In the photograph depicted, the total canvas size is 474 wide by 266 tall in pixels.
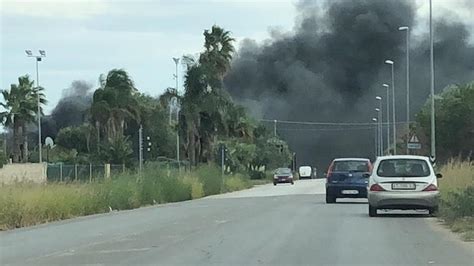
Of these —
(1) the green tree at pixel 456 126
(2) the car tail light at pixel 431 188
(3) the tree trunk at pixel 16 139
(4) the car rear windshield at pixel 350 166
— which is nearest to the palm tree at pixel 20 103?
(3) the tree trunk at pixel 16 139

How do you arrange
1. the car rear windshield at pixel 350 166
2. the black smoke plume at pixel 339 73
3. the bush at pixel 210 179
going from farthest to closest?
1. the black smoke plume at pixel 339 73
2. the bush at pixel 210 179
3. the car rear windshield at pixel 350 166

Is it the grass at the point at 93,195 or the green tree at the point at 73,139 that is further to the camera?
the green tree at the point at 73,139

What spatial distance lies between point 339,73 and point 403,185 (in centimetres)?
11634

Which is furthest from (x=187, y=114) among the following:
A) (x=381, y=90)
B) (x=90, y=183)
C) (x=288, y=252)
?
(x=381, y=90)

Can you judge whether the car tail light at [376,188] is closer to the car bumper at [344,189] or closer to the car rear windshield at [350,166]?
the car bumper at [344,189]

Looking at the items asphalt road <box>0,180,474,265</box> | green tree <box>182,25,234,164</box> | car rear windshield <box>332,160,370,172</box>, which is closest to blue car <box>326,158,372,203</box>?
car rear windshield <box>332,160,370,172</box>

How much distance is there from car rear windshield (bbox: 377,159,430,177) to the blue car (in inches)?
369

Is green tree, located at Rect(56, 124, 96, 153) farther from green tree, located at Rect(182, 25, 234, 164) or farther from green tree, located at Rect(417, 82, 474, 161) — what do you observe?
green tree, located at Rect(417, 82, 474, 161)

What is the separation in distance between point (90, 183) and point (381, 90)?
4114 inches

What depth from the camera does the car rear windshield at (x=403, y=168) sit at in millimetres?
25672

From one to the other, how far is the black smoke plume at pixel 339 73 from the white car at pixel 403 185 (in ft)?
355

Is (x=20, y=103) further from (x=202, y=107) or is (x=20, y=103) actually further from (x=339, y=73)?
(x=339, y=73)

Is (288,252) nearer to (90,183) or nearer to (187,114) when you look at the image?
(90,183)

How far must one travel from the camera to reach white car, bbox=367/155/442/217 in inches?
999
